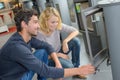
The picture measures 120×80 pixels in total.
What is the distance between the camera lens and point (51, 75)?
165 centimetres

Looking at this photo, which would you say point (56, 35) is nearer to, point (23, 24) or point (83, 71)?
point (23, 24)

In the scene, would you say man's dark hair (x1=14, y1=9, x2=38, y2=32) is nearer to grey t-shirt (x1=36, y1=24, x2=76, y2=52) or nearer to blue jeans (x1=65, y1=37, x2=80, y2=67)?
grey t-shirt (x1=36, y1=24, x2=76, y2=52)

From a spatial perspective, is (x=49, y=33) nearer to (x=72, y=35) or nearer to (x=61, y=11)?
(x=72, y=35)

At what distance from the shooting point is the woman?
8.00 ft

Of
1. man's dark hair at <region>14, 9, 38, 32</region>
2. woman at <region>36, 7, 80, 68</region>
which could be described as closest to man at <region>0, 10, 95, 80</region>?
man's dark hair at <region>14, 9, 38, 32</region>

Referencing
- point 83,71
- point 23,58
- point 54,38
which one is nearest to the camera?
point 83,71

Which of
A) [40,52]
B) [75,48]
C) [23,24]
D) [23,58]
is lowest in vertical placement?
[75,48]

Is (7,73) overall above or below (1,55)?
below

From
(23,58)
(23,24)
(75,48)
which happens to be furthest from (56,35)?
(23,58)

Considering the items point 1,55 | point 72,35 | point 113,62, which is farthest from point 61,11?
point 113,62

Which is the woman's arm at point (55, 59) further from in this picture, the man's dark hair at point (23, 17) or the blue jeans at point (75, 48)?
the man's dark hair at point (23, 17)

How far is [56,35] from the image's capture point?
103 inches

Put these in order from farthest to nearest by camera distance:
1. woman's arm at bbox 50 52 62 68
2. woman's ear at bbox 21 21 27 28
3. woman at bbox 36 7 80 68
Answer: woman at bbox 36 7 80 68, woman's arm at bbox 50 52 62 68, woman's ear at bbox 21 21 27 28

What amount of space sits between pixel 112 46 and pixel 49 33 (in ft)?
3.81
